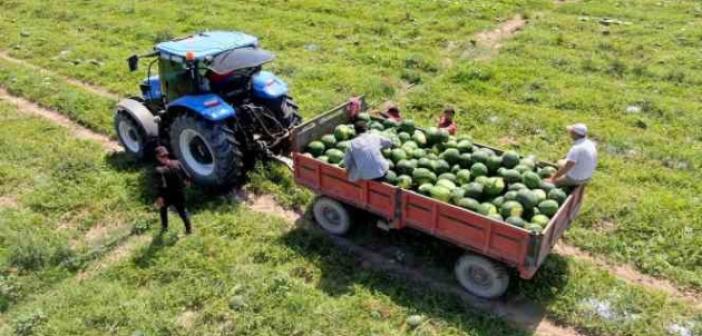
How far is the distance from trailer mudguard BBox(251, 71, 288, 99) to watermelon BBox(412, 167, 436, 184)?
311 centimetres

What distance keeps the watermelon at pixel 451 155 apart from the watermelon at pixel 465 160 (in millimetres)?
44

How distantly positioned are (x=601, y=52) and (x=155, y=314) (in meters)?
13.3

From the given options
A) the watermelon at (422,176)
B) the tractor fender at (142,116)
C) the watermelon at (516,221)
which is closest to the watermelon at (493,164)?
the watermelon at (422,176)

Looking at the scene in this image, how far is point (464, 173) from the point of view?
26.2ft

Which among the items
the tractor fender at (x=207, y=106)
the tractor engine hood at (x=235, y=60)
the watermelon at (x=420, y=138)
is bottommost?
the watermelon at (x=420, y=138)

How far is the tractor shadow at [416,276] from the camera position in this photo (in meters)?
7.36

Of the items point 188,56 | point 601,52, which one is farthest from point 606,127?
point 188,56

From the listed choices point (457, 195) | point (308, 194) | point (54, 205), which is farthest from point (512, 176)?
point (54, 205)

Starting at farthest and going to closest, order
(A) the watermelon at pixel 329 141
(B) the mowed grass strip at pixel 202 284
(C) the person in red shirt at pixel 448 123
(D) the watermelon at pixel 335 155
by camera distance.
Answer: (C) the person in red shirt at pixel 448 123, (A) the watermelon at pixel 329 141, (D) the watermelon at pixel 335 155, (B) the mowed grass strip at pixel 202 284

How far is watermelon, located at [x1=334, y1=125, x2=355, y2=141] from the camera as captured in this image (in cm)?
911

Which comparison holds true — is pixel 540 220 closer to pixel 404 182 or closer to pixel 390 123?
pixel 404 182

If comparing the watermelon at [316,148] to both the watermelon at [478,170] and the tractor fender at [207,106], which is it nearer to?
the tractor fender at [207,106]

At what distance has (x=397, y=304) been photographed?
295 inches

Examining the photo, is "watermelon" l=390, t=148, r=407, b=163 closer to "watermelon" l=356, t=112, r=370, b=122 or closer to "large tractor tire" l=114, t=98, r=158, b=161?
"watermelon" l=356, t=112, r=370, b=122
